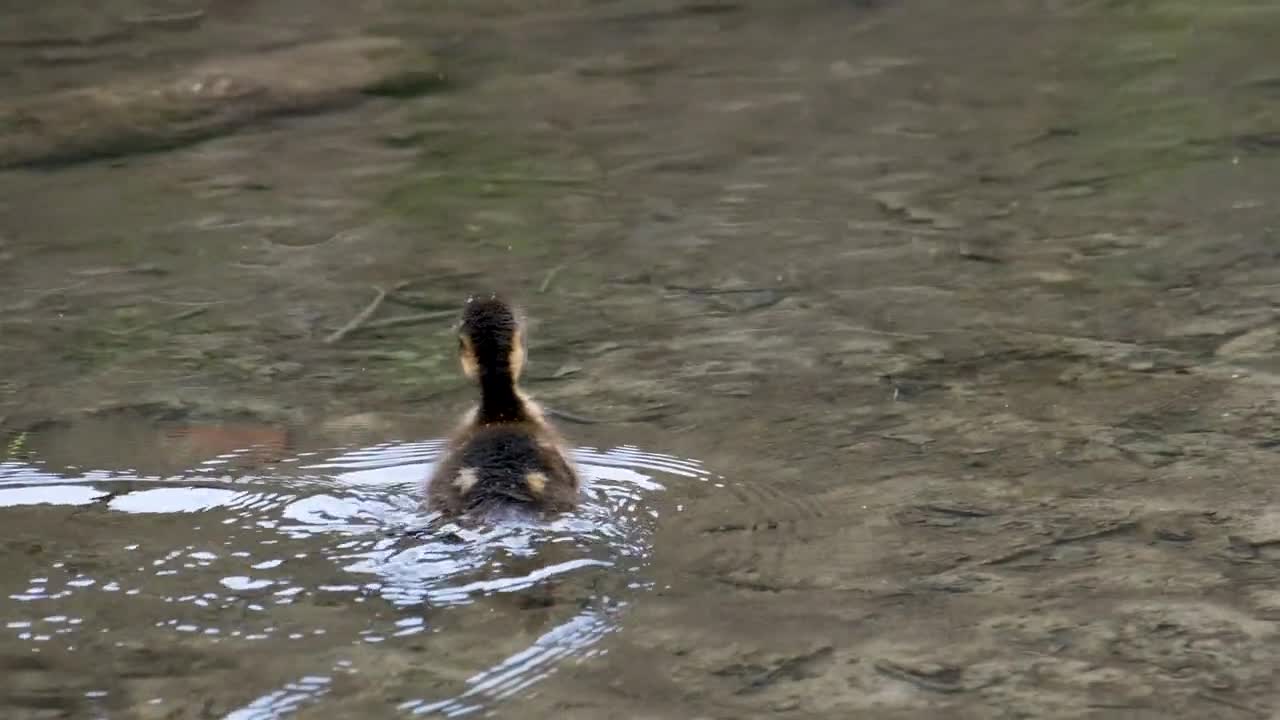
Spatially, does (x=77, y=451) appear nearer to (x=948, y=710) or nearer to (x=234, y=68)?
(x=948, y=710)

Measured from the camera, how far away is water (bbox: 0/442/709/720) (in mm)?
4172

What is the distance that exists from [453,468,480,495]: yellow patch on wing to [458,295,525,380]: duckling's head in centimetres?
→ 61

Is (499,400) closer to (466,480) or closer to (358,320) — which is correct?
(466,480)

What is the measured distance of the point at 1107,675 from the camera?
397 cm

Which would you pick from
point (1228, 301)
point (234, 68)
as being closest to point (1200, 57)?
point (1228, 301)

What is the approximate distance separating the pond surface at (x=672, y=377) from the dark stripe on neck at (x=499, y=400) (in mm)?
274

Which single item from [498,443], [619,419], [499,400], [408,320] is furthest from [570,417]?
[408,320]

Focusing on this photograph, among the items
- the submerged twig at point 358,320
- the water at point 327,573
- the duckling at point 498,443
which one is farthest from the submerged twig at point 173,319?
the duckling at point 498,443

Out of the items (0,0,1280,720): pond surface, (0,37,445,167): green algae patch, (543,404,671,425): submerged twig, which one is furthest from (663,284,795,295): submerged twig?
(0,37,445,167): green algae patch

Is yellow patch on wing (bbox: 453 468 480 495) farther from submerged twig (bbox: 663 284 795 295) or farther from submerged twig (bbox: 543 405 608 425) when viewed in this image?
submerged twig (bbox: 663 284 795 295)

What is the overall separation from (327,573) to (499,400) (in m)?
1.13

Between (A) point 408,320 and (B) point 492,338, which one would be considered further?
(A) point 408,320

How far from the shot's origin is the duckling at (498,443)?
4.99m

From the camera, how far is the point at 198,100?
10.8 metres
